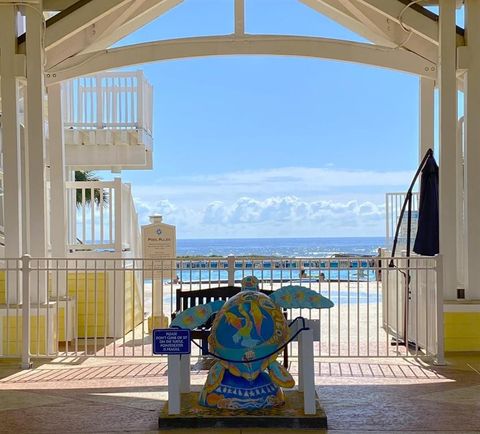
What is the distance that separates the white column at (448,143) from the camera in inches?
288

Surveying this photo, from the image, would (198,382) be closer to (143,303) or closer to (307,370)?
(307,370)

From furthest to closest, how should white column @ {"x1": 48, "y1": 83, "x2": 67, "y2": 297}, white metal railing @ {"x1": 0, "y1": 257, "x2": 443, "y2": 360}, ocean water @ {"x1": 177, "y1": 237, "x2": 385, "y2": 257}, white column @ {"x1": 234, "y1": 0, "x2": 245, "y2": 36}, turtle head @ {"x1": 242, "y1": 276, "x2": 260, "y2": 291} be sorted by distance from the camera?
ocean water @ {"x1": 177, "y1": 237, "x2": 385, "y2": 257}
white column @ {"x1": 48, "y1": 83, "x2": 67, "y2": 297}
white column @ {"x1": 234, "y1": 0, "x2": 245, "y2": 36}
white metal railing @ {"x1": 0, "y1": 257, "x2": 443, "y2": 360}
turtle head @ {"x1": 242, "y1": 276, "x2": 260, "y2": 291}

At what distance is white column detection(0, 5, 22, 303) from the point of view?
7.39 metres

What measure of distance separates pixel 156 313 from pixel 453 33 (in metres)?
5.55

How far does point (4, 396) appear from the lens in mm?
5695

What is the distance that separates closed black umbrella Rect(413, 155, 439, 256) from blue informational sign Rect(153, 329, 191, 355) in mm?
3981

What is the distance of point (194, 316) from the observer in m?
4.77

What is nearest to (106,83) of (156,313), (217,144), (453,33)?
(156,313)

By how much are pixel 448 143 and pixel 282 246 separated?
54003 millimetres

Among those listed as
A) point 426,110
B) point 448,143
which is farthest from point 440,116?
point 426,110

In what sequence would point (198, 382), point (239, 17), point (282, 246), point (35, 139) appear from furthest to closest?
point (282, 246) → point (239, 17) → point (35, 139) → point (198, 382)

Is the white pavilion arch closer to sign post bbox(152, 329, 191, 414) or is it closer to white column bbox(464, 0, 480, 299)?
white column bbox(464, 0, 480, 299)

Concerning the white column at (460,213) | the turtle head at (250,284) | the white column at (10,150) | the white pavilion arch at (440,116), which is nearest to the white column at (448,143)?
the white pavilion arch at (440,116)

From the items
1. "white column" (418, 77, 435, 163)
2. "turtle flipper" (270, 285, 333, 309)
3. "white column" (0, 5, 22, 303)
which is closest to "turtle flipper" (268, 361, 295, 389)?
"turtle flipper" (270, 285, 333, 309)
